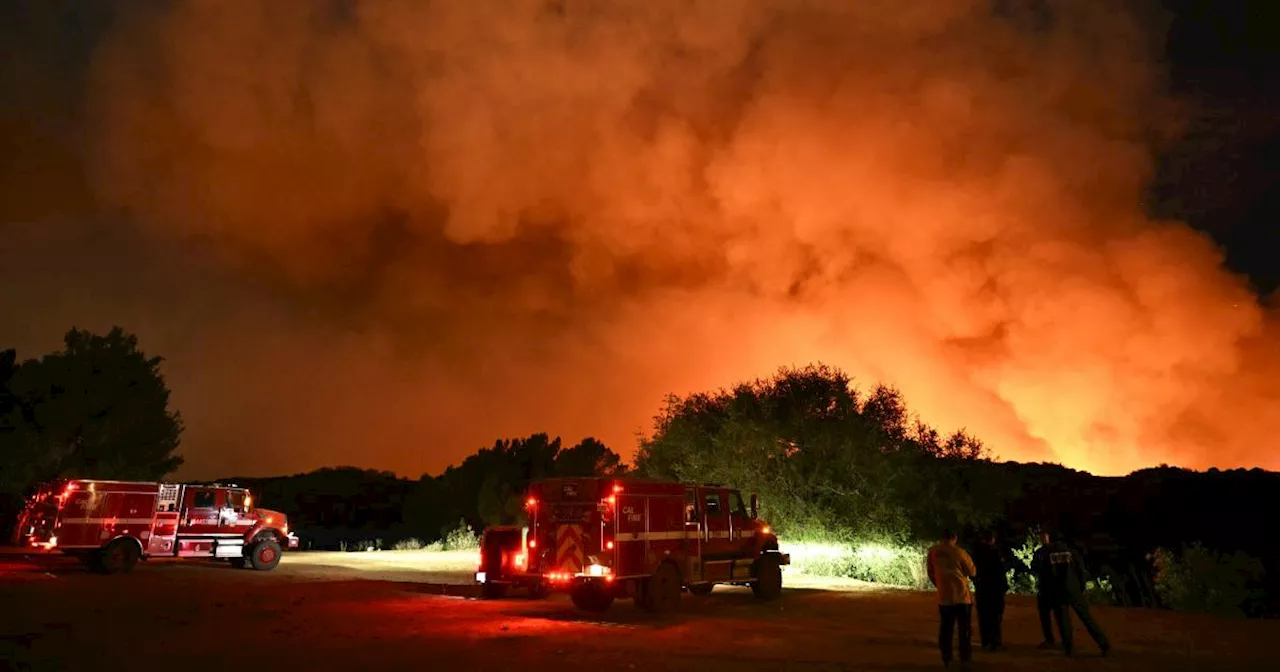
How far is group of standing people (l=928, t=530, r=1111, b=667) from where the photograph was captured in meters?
11.1

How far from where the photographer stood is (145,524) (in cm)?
2497

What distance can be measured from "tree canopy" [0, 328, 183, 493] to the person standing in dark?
43392mm

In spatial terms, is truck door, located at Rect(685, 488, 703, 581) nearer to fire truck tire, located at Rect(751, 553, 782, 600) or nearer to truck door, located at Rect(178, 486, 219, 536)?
fire truck tire, located at Rect(751, 553, 782, 600)

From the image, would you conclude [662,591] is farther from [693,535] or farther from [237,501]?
[237,501]

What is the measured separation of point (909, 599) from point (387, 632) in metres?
12.7

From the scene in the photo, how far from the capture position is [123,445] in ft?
147

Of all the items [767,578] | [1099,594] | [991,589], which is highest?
[991,589]

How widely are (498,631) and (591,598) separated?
11.2 feet

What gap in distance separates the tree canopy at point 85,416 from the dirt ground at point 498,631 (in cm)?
2315

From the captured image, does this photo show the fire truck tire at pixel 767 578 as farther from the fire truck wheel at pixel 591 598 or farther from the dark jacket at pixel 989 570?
the dark jacket at pixel 989 570

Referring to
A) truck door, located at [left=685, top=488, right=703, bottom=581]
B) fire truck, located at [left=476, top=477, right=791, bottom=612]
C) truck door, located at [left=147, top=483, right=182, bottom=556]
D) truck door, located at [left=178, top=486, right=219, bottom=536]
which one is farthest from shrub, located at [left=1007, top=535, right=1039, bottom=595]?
truck door, located at [left=147, top=483, right=182, bottom=556]

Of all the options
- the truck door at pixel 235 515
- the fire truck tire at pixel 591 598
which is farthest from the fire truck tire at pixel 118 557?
the fire truck tire at pixel 591 598

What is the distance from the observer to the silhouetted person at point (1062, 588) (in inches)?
468

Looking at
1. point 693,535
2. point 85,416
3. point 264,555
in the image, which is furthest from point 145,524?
point 85,416
